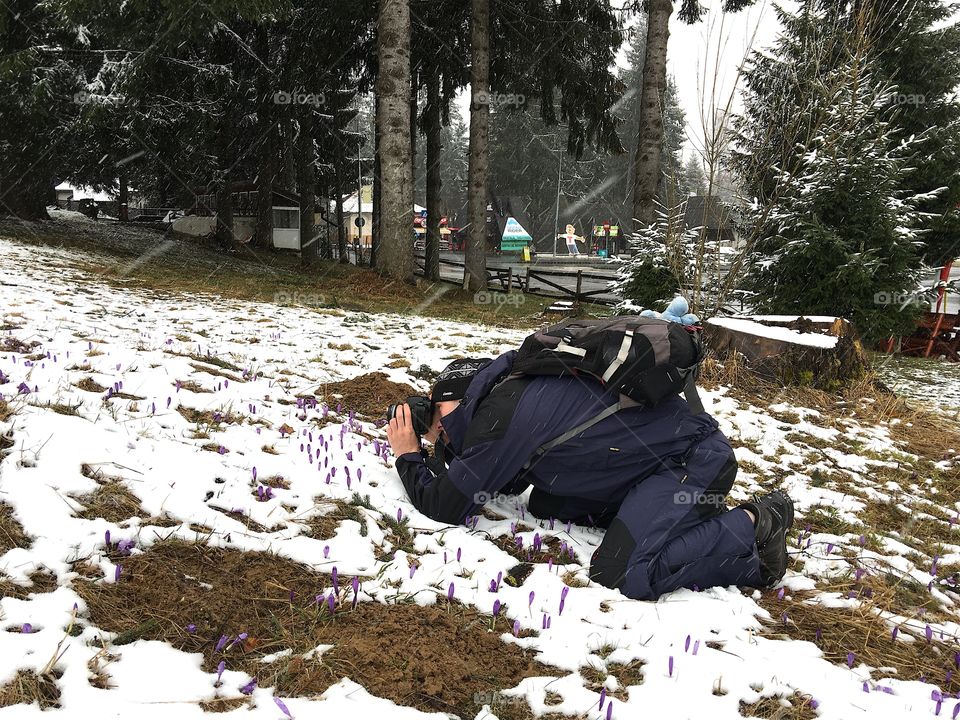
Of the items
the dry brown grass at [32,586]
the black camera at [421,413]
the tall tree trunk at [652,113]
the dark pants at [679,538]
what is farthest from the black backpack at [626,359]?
the tall tree trunk at [652,113]

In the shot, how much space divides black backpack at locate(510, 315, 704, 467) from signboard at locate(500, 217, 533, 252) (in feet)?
174

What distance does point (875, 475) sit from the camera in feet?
15.7

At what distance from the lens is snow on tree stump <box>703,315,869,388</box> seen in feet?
22.0

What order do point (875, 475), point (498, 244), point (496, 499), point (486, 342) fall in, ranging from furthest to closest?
point (498, 244)
point (486, 342)
point (875, 475)
point (496, 499)

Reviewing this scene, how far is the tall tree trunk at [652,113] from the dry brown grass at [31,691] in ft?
40.2

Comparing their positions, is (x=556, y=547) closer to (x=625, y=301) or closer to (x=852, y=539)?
(x=852, y=539)

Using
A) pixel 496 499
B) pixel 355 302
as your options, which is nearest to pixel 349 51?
pixel 355 302

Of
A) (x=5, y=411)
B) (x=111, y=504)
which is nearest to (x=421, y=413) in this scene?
(x=111, y=504)

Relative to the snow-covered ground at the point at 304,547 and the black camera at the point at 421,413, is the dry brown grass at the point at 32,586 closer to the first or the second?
the snow-covered ground at the point at 304,547

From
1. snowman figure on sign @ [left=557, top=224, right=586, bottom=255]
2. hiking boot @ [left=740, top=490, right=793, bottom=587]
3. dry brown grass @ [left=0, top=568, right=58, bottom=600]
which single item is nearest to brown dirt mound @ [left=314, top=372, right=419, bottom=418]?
dry brown grass @ [left=0, top=568, right=58, bottom=600]

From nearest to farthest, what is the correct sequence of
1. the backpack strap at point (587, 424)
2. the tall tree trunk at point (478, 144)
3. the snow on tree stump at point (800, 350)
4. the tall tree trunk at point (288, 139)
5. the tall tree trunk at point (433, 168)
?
the backpack strap at point (587, 424), the snow on tree stump at point (800, 350), the tall tree trunk at point (478, 144), the tall tree trunk at point (288, 139), the tall tree trunk at point (433, 168)

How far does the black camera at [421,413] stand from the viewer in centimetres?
324

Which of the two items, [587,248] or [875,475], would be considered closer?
[875,475]

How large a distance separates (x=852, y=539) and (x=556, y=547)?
1824mm
